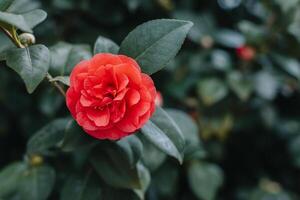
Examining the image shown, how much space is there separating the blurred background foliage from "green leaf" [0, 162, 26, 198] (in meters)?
0.33

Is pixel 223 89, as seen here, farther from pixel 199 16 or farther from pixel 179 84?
pixel 199 16

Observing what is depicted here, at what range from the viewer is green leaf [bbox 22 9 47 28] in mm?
1111

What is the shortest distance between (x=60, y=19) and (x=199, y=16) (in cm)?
56

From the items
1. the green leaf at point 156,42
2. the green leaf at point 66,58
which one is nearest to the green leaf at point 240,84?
the green leaf at point 66,58

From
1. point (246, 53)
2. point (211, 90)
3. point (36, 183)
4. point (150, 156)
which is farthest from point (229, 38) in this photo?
point (36, 183)

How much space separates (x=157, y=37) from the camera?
1145 mm

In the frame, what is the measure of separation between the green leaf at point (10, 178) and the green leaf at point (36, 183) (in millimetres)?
18

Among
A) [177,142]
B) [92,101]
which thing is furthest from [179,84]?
[92,101]

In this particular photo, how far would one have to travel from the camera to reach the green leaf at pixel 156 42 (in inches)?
44.3

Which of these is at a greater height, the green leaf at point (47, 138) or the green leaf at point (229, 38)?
the green leaf at point (47, 138)

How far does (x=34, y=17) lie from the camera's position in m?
1.12

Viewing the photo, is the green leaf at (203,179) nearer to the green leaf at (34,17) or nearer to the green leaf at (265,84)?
the green leaf at (265,84)

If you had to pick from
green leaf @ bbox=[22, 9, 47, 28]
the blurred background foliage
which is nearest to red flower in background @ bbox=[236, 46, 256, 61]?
the blurred background foliage

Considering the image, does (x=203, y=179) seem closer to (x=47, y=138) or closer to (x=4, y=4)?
(x=47, y=138)
